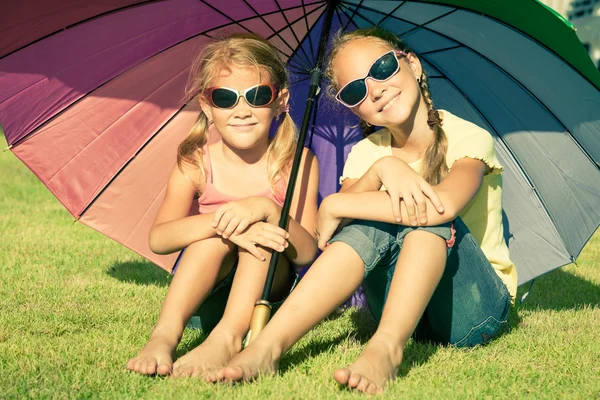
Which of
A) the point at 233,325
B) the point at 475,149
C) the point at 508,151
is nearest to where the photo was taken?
the point at 233,325

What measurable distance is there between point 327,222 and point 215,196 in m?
0.68

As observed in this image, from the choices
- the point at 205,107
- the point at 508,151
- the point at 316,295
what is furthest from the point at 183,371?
the point at 508,151

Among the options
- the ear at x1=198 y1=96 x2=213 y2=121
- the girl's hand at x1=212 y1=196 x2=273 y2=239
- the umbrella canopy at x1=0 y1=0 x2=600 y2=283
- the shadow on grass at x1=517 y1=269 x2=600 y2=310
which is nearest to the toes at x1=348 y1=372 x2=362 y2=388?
the girl's hand at x1=212 y1=196 x2=273 y2=239

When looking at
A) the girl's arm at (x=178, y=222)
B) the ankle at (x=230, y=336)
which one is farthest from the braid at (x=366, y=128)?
the ankle at (x=230, y=336)

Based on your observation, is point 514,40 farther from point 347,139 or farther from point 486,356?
point 486,356

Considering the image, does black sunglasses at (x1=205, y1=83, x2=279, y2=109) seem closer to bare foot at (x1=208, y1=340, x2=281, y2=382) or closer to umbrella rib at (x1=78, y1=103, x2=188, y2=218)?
umbrella rib at (x1=78, y1=103, x2=188, y2=218)

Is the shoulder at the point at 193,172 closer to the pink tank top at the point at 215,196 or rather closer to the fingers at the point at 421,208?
the pink tank top at the point at 215,196

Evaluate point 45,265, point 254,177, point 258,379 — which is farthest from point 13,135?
point 258,379

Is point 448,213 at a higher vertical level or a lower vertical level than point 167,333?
higher

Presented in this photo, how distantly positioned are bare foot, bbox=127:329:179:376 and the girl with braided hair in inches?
8.1

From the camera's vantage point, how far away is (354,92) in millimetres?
3398

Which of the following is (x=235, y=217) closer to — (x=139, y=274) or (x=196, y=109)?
(x=196, y=109)

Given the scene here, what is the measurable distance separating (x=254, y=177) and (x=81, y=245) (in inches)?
97.3

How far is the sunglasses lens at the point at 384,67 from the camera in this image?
132 inches
